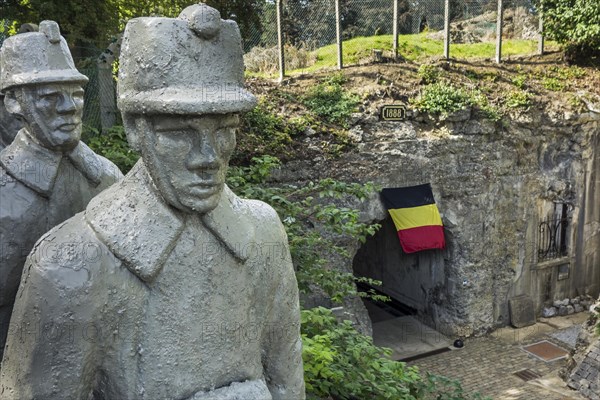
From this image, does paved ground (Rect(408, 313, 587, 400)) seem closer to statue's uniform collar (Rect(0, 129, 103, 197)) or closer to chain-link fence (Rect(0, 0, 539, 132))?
chain-link fence (Rect(0, 0, 539, 132))

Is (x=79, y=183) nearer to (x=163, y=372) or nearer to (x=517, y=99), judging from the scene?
(x=163, y=372)

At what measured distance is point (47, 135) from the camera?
6.57 ft

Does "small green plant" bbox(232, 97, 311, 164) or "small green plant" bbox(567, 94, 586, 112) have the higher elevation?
"small green plant" bbox(567, 94, 586, 112)

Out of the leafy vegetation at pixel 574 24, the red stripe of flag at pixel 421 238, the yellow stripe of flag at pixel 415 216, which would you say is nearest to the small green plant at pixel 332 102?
the yellow stripe of flag at pixel 415 216

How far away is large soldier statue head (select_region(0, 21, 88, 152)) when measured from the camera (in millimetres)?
1968

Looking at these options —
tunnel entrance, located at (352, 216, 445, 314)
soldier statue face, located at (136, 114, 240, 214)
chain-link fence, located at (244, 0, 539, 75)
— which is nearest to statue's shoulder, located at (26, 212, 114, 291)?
soldier statue face, located at (136, 114, 240, 214)

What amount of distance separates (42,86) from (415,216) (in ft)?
29.0

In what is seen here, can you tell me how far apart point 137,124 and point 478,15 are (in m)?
15.6

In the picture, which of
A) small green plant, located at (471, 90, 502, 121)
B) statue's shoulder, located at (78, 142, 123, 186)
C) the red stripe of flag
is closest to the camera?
statue's shoulder, located at (78, 142, 123, 186)

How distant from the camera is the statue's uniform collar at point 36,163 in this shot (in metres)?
1.97

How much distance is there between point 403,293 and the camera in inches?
493

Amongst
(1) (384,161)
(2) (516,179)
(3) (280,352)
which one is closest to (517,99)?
(2) (516,179)

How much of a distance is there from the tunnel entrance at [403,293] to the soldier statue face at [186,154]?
9.41 m

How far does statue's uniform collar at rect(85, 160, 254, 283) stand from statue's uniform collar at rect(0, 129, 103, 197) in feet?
1.36
